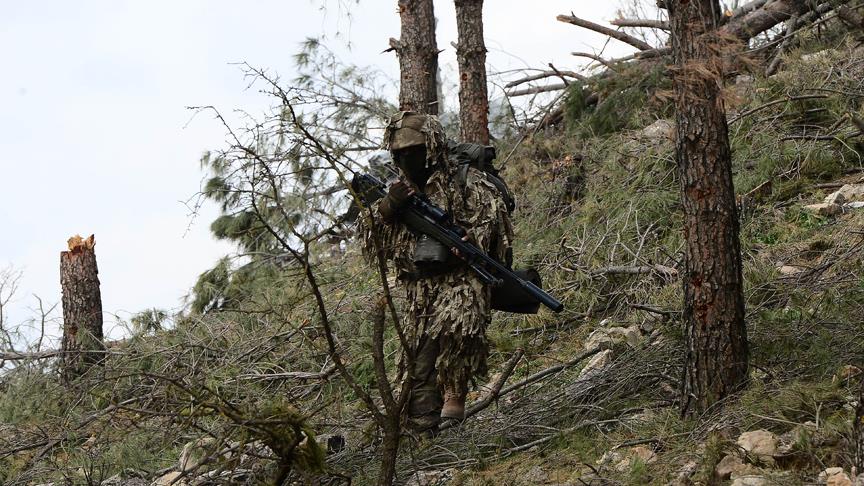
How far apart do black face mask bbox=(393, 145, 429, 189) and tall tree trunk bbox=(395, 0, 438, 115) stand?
330cm

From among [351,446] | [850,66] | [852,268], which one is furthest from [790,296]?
[850,66]

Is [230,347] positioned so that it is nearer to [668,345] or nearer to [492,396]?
[492,396]

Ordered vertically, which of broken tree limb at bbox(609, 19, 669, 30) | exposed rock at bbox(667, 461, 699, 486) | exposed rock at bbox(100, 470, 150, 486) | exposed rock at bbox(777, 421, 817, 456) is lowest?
exposed rock at bbox(100, 470, 150, 486)

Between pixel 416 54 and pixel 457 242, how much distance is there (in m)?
3.91

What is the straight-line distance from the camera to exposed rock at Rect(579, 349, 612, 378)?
6219 mm

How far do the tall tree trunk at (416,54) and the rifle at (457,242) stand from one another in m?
3.51

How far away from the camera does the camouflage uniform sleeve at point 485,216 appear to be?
5527 mm

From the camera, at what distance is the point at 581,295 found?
787cm

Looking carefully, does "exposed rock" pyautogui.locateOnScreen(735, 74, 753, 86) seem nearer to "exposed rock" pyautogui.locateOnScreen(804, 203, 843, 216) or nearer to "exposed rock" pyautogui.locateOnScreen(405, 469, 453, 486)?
"exposed rock" pyautogui.locateOnScreen(804, 203, 843, 216)

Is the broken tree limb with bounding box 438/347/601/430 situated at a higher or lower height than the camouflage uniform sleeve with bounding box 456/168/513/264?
lower

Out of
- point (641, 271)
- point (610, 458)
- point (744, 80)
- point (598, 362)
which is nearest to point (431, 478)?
point (610, 458)

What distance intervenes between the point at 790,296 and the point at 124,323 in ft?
17.7

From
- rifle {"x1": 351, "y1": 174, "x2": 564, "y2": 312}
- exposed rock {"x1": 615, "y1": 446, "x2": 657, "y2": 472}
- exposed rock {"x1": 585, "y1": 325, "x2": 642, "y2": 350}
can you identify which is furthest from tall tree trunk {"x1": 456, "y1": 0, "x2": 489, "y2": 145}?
exposed rock {"x1": 615, "y1": 446, "x2": 657, "y2": 472}

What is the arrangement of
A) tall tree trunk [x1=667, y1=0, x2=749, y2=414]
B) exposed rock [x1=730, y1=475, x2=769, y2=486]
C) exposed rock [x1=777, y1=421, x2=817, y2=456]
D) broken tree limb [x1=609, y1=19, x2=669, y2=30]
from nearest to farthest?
exposed rock [x1=730, y1=475, x2=769, y2=486] < exposed rock [x1=777, y1=421, x2=817, y2=456] < tall tree trunk [x1=667, y1=0, x2=749, y2=414] < broken tree limb [x1=609, y1=19, x2=669, y2=30]
